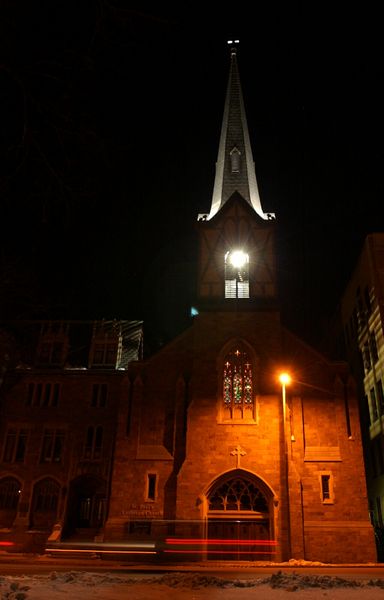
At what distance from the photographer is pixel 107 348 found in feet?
134

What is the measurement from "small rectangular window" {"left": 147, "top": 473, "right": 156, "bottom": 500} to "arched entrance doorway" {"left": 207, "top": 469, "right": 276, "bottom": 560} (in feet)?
10.4

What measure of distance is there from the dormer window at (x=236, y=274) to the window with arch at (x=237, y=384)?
12.2 feet

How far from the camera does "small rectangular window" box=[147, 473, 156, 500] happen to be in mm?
28531

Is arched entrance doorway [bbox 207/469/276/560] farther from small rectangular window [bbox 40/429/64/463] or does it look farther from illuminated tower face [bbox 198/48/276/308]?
small rectangular window [bbox 40/429/64/463]

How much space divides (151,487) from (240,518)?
512 cm

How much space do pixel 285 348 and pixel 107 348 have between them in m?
15.2

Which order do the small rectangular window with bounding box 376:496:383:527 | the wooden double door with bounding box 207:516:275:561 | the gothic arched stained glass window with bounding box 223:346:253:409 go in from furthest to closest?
the small rectangular window with bounding box 376:496:383:527 < the gothic arched stained glass window with bounding box 223:346:253:409 < the wooden double door with bounding box 207:516:275:561

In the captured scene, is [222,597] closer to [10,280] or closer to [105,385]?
[10,280]

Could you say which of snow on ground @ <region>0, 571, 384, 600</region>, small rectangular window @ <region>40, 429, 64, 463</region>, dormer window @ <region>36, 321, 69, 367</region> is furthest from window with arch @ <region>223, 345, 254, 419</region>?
snow on ground @ <region>0, 571, 384, 600</region>

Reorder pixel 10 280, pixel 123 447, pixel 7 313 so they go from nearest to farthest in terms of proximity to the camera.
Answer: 1. pixel 10 280
2. pixel 7 313
3. pixel 123 447

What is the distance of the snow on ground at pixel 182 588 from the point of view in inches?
384

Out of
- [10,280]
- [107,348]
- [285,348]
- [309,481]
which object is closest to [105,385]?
[107,348]

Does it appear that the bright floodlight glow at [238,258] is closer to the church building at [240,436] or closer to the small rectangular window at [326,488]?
the church building at [240,436]

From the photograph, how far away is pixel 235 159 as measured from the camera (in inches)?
1544
